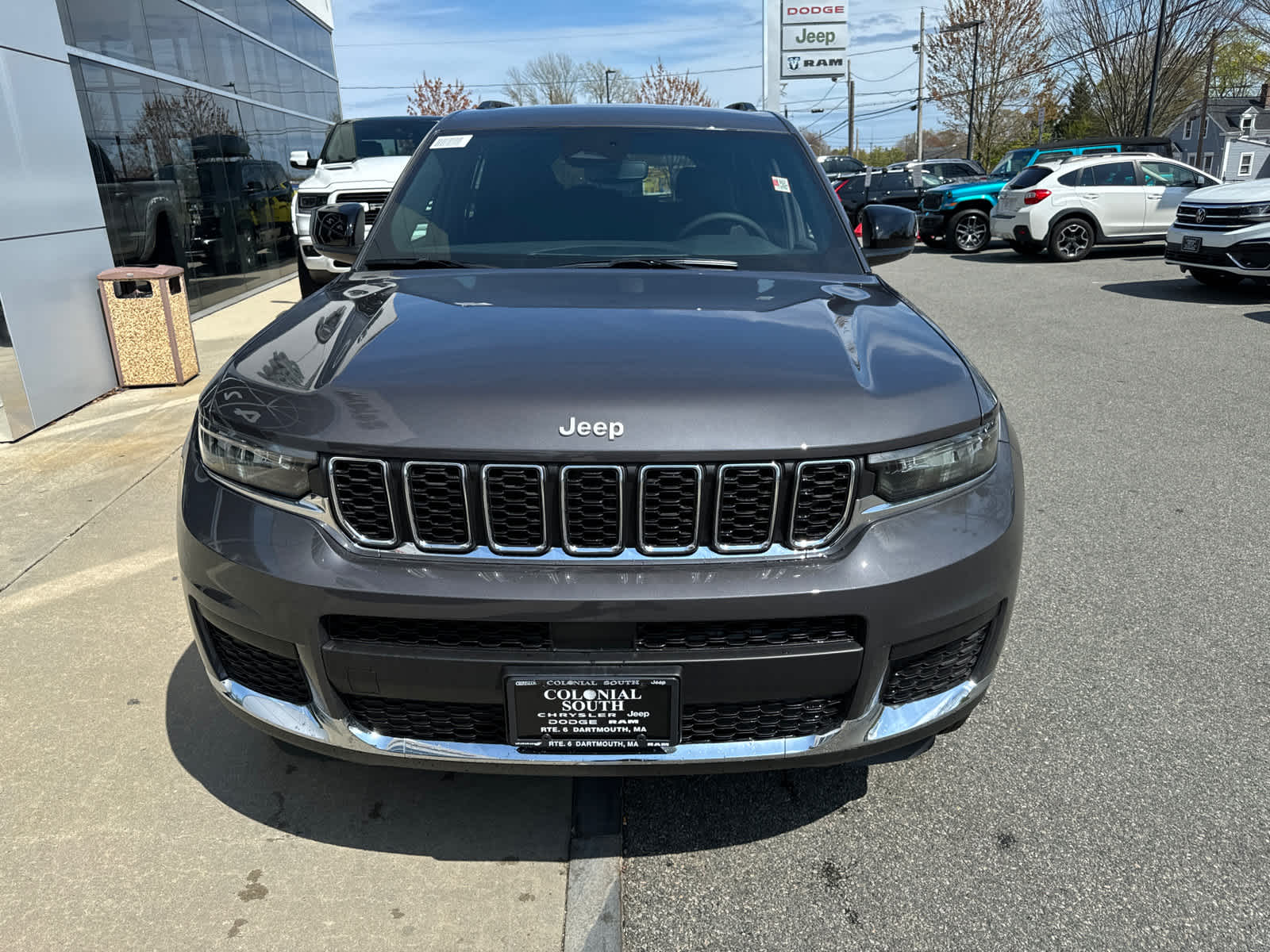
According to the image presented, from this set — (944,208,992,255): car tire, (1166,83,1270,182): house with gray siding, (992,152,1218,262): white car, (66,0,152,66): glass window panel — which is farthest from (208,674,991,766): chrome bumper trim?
(1166,83,1270,182): house with gray siding

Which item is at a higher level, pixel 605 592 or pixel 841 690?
pixel 605 592

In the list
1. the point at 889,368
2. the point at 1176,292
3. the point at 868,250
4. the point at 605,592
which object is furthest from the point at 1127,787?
the point at 1176,292

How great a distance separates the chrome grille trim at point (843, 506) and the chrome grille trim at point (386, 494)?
790 millimetres

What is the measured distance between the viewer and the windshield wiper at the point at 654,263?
2.96 meters

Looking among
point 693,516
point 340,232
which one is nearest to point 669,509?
point 693,516

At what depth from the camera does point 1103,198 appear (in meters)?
15.6

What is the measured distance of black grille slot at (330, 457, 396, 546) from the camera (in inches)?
75.7

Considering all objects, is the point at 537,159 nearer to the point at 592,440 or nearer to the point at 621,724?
the point at 592,440

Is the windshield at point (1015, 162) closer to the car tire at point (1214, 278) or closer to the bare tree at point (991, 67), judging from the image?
the car tire at point (1214, 278)

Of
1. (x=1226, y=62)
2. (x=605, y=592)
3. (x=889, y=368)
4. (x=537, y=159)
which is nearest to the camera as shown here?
(x=605, y=592)

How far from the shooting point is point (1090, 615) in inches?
138

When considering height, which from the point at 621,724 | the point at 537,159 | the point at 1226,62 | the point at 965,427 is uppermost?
the point at 1226,62

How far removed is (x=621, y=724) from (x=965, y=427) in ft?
3.15

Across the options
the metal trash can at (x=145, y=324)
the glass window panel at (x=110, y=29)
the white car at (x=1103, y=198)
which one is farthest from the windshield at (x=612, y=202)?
the white car at (x=1103, y=198)
